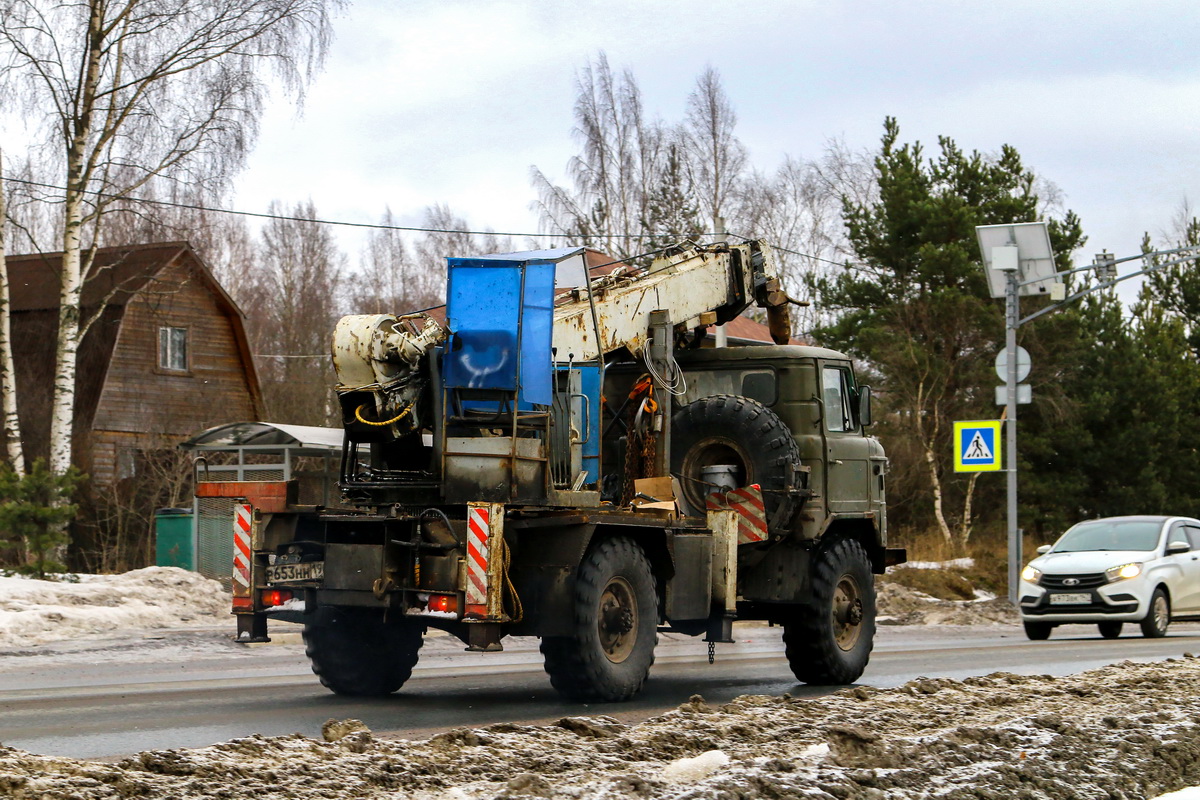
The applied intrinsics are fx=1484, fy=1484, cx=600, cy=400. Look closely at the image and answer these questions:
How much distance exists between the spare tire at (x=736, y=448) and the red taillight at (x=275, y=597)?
3547 millimetres

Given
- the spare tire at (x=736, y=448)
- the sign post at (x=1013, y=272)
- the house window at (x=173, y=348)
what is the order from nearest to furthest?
1. the spare tire at (x=736, y=448)
2. the sign post at (x=1013, y=272)
3. the house window at (x=173, y=348)

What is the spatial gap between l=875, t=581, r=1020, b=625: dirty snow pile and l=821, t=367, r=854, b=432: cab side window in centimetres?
992

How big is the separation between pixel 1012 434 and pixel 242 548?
64.8 feet

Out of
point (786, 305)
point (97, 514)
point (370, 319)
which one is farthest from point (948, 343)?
point (370, 319)

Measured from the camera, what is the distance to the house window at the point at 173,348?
37875mm

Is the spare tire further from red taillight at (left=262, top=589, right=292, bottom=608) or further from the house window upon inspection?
the house window

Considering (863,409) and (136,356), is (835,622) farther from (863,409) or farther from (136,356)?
(136,356)

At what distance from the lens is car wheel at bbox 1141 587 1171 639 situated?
19188 mm

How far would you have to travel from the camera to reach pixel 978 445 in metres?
26.2

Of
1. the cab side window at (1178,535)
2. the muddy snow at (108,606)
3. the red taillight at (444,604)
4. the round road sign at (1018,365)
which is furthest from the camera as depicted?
the round road sign at (1018,365)

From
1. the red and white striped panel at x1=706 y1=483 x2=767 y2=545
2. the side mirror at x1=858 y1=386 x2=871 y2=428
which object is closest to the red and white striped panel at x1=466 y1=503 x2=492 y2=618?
the red and white striped panel at x1=706 y1=483 x2=767 y2=545

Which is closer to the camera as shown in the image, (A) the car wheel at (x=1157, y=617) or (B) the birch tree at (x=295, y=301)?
(A) the car wheel at (x=1157, y=617)

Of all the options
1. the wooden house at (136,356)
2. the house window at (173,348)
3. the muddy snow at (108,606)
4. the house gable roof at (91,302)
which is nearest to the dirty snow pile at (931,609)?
the muddy snow at (108,606)

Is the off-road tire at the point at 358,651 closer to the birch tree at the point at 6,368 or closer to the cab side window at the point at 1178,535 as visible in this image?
the cab side window at the point at 1178,535
